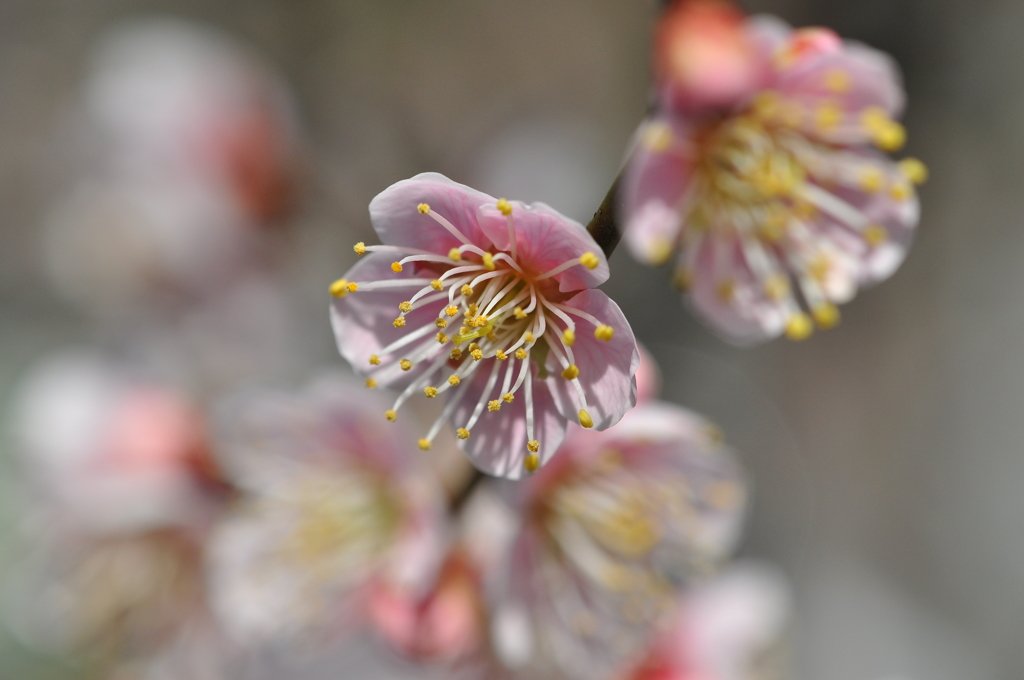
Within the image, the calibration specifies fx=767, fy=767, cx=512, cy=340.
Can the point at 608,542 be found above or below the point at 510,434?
below

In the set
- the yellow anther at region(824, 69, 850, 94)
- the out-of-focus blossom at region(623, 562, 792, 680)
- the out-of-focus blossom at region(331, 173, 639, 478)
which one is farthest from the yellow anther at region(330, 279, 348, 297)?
the out-of-focus blossom at region(623, 562, 792, 680)

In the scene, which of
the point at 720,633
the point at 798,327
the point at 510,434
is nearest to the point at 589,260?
the point at 510,434

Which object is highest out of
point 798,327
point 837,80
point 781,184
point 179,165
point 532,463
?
point 837,80

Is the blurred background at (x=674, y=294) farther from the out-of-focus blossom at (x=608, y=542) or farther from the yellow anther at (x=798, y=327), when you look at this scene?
the yellow anther at (x=798, y=327)

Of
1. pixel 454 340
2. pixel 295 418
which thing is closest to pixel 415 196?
pixel 454 340

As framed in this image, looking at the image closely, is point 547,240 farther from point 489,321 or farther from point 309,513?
point 309,513

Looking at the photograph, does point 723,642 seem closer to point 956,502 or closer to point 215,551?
point 215,551

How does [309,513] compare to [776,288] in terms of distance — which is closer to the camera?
[776,288]
